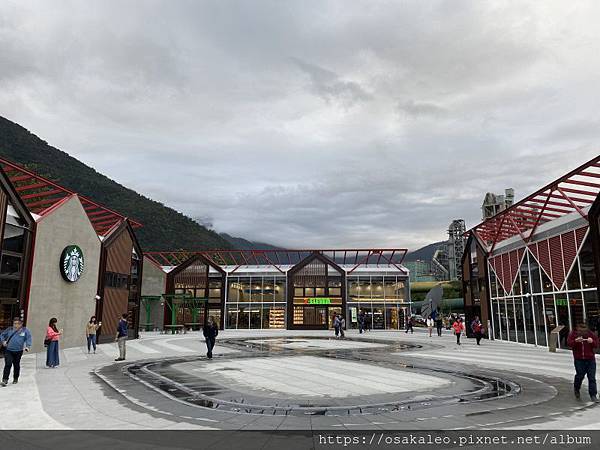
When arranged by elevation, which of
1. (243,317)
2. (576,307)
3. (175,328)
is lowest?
(175,328)

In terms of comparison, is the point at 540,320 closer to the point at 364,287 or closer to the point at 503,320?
the point at 503,320

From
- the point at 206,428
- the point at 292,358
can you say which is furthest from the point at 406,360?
the point at 206,428

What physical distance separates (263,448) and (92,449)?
7.50ft

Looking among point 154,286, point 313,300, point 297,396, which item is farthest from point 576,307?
point 154,286

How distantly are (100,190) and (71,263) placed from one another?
111 m

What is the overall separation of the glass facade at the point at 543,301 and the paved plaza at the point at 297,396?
21.5 ft

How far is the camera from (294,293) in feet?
172

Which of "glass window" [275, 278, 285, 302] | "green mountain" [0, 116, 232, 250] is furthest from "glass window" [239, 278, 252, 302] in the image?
"green mountain" [0, 116, 232, 250]

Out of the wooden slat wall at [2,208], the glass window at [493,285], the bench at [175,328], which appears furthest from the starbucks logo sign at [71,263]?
the glass window at [493,285]

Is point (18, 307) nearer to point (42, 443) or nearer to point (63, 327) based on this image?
point (63, 327)

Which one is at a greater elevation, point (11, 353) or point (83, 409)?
point (11, 353)

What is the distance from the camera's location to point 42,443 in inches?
236

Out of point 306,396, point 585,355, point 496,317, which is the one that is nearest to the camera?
point 585,355

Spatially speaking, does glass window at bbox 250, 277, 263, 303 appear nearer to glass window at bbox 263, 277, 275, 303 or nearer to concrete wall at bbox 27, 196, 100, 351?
glass window at bbox 263, 277, 275, 303
